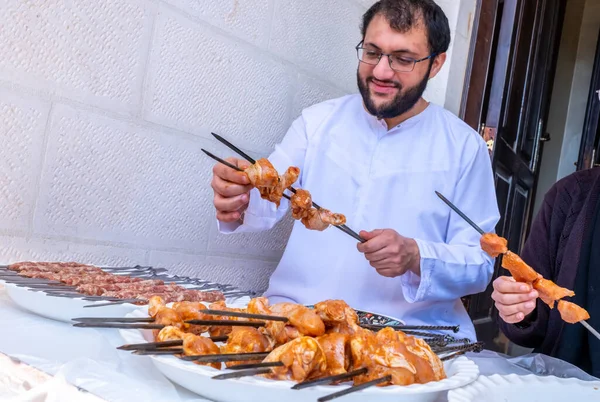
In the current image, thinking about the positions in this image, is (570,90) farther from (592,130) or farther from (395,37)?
(395,37)

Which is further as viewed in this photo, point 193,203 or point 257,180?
point 193,203

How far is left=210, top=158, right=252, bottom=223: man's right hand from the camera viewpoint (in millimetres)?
1669

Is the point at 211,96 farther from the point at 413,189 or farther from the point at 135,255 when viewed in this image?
the point at 413,189

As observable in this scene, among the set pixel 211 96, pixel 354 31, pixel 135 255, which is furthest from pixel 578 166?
pixel 135 255

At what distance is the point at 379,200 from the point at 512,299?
30.9 inches

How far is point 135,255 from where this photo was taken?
216 centimetres

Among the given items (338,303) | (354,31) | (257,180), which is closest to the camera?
(338,303)

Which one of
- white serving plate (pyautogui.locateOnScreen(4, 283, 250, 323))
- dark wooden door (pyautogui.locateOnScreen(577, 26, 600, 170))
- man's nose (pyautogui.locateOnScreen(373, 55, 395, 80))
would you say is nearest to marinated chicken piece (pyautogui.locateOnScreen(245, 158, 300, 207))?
white serving plate (pyautogui.locateOnScreen(4, 283, 250, 323))

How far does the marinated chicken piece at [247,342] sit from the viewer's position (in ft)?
3.06

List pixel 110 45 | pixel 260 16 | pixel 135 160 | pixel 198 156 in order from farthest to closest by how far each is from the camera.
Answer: pixel 260 16
pixel 198 156
pixel 135 160
pixel 110 45

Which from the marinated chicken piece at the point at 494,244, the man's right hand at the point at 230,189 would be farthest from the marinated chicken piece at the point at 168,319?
the marinated chicken piece at the point at 494,244

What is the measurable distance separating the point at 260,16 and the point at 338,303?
1.75 m

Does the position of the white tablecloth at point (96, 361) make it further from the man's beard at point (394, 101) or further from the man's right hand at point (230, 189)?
the man's beard at point (394, 101)

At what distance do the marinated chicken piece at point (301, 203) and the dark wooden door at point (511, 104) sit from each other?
2.04 m
